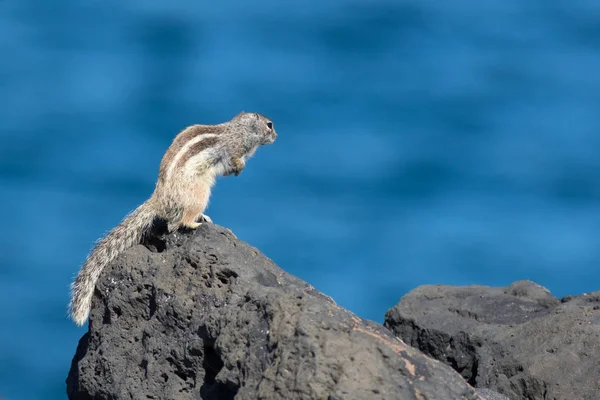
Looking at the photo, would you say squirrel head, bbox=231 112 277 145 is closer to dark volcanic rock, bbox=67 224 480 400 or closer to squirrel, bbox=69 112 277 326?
squirrel, bbox=69 112 277 326

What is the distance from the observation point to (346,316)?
182 inches

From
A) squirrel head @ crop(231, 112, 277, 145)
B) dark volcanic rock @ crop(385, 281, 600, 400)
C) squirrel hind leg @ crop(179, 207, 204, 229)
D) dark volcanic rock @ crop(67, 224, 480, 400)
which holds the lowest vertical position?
dark volcanic rock @ crop(67, 224, 480, 400)

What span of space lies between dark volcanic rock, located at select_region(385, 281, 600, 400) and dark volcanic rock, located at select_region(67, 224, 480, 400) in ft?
3.92

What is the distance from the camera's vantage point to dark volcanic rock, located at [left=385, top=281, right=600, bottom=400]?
227 inches

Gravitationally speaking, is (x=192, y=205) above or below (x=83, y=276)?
above

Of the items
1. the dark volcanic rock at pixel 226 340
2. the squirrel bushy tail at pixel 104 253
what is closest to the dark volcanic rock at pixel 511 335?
the dark volcanic rock at pixel 226 340

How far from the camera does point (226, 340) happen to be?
4816 mm

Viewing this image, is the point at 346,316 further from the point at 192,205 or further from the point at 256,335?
the point at 192,205

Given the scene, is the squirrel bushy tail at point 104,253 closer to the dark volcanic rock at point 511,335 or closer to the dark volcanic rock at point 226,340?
the dark volcanic rock at point 226,340

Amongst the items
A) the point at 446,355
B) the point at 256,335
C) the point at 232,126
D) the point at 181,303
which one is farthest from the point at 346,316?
the point at 232,126

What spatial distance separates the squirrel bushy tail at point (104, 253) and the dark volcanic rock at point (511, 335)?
1.69m

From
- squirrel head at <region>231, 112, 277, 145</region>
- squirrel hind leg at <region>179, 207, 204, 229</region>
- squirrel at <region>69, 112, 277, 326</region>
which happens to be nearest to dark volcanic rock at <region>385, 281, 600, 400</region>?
squirrel hind leg at <region>179, 207, 204, 229</region>

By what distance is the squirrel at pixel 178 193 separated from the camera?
6504 millimetres

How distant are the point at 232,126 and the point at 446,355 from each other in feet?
8.42
